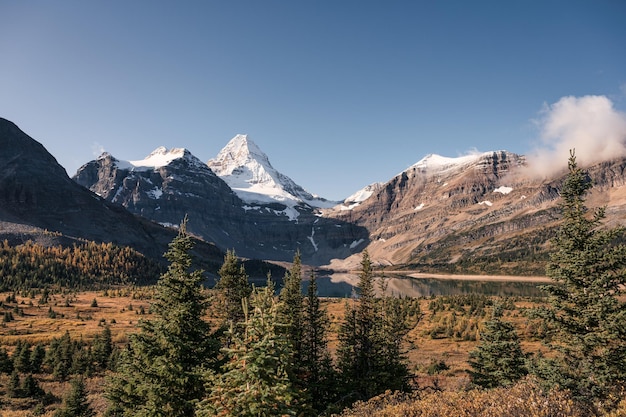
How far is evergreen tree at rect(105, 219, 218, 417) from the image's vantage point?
12.6 m

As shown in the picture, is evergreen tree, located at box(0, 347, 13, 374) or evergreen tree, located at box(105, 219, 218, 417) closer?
evergreen tree, located at box(105, 219, 218, 417)

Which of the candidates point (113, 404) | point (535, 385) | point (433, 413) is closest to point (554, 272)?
point (535, 385)

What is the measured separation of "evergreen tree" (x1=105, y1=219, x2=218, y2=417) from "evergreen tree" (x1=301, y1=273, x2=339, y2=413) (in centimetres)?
1047

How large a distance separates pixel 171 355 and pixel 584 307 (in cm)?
1607

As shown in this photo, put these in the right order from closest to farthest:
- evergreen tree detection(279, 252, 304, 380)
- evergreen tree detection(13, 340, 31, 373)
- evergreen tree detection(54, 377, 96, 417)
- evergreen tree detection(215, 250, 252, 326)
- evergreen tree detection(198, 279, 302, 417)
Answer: evergreen tree detection(198, 279, 302, 417) → evergreen tree detection(54, 377, 96, 417) → evergreen tree detection(279, 252, 304, 380) → evergreen tree detection(215, 250, 252, 326) → evergreen tree detection(13, 340, 31, 373)

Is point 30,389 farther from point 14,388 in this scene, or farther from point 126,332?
point 126,332

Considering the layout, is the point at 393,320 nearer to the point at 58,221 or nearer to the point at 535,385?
the point at 535,385

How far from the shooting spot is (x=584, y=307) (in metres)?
13.4

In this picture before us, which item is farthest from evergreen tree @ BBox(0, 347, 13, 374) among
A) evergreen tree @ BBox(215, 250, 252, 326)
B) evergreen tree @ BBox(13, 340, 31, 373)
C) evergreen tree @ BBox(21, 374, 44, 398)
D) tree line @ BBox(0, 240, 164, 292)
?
tree line @ BBox(0, 240, 164, 292)

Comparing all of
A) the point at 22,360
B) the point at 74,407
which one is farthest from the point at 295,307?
the point at 22,360

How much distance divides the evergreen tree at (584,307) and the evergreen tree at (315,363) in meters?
13.7

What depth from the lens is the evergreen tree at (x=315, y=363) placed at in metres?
22.7

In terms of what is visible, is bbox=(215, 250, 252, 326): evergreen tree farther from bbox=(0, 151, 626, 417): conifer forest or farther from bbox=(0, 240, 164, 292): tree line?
bbox=(0, 240, 164, 292): tree line

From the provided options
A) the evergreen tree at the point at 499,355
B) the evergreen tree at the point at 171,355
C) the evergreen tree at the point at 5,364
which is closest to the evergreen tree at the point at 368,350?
the evergreen tree at the point at 499,355
